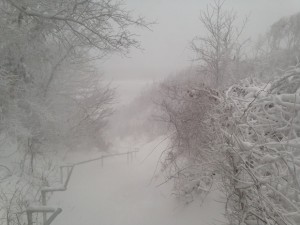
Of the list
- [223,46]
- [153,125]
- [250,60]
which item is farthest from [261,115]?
[153,125]

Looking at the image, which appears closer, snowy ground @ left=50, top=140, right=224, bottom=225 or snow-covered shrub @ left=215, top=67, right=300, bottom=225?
snow-covered shrub @ left=215, top=67, right=300, bottom=225

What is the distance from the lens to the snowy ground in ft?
32.1

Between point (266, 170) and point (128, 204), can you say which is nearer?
point (266, 170)

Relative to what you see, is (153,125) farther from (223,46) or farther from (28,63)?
(28,63)

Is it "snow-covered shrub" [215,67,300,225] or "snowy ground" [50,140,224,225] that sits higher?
"snow-covered shrub" [215,67,300,225]

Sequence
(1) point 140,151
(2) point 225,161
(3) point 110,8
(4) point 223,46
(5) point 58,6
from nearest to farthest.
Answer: (2) point 225,161 < (5) point 58,6 < (3) point 110,8 < (4) point 223,46 < (1) point 140,151

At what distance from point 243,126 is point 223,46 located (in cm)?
1545

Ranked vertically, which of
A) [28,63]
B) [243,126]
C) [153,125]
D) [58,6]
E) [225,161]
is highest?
[58,6]

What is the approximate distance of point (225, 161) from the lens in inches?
179

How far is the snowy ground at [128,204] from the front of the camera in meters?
9.80

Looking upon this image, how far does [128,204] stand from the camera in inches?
469

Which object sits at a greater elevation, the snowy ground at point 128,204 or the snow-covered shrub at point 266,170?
the snow-covered shrub at point 266,170

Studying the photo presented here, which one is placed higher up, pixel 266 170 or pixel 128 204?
pixel 266 170

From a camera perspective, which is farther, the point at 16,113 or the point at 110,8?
the point at 16,113
